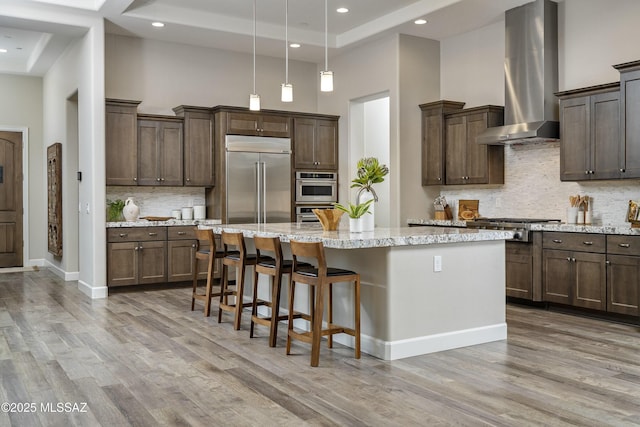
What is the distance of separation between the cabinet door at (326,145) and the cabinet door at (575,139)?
11.8 feet

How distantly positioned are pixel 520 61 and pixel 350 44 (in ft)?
8.23

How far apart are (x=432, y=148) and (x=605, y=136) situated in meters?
2.40

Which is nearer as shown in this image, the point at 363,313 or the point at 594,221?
the point at 363,313

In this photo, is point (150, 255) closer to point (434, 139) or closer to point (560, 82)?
point (434, 139)

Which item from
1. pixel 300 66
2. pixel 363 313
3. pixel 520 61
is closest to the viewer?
pixel 363 313

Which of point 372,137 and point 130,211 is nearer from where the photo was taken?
point 130,211

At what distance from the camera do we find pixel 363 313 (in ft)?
14.7

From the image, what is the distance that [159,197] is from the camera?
26.9 feet

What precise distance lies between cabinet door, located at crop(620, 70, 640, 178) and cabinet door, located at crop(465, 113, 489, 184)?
1.75 meters

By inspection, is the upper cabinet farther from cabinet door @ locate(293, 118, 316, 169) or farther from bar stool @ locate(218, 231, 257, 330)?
cabinet door @ locate(293, 118, 316, 169)

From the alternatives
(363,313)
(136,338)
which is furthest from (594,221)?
(136,338)

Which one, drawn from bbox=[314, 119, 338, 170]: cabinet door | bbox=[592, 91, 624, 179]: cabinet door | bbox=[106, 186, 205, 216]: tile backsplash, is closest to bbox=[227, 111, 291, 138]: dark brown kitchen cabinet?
bbox=[314, 119, 338, 170]: cabinet door

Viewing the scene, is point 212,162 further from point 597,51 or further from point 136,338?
point 597,51

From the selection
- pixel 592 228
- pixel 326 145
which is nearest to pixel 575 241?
pixel 592 228
